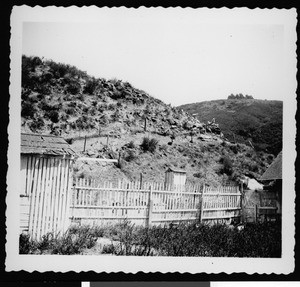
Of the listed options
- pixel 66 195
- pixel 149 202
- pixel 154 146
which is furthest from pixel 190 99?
pixel 66 195

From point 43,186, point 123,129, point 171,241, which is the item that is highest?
point 123,129

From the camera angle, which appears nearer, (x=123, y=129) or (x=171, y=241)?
(x=171, y=241)

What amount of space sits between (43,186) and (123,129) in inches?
50.2

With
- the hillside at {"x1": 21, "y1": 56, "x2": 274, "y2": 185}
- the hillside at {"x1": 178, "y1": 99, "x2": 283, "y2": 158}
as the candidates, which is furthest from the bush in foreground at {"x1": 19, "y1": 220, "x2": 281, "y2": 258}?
the hillside at {"x1": 178, "y1": 99, "x2": 283, "y2": 158}

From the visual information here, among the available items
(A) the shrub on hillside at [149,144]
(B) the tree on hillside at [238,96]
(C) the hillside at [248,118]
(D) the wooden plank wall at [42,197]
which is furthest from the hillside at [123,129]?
(B) the tree on hillside at [238,96]

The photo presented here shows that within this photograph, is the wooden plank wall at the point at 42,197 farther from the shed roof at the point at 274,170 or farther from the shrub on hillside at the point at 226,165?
the shed roof at the point at 274,170

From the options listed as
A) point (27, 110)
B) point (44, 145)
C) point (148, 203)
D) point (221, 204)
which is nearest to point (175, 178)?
point (148, 203)

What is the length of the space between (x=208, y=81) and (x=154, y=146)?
3.70 ft

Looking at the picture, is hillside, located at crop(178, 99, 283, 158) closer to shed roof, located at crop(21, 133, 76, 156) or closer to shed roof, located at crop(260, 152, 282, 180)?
shed roof, located at crop(260, 152, 282, 180)

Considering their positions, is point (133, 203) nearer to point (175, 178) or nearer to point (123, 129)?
point (175, 178)

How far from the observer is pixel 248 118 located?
7.08 m

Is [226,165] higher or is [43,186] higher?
[226,165]

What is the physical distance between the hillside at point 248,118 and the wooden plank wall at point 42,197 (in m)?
1.89

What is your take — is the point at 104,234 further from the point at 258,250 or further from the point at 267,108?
the point at 267,108
